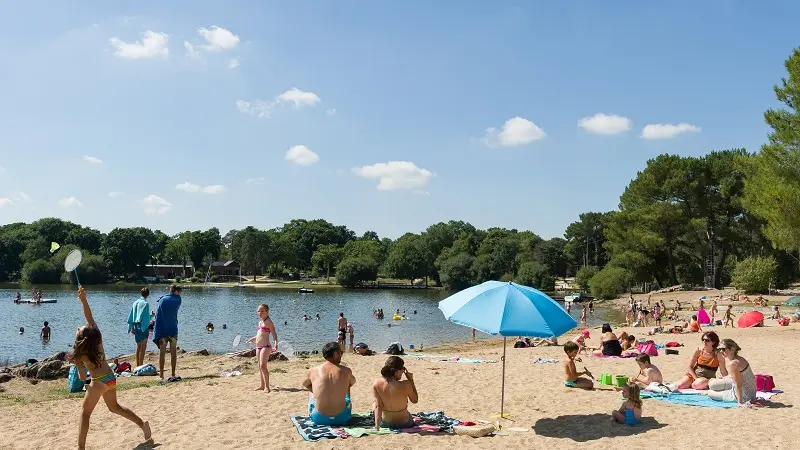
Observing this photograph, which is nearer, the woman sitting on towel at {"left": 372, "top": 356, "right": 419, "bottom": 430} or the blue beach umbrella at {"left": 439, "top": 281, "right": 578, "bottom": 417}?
the blue beach umbrella at {"left": 439, "top": 281, "right": 578, "bottom": 417}

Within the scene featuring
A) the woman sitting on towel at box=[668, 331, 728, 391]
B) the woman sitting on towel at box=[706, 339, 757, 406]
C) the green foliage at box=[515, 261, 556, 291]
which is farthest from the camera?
the green foliage at box=[515, 261, 556, 291]

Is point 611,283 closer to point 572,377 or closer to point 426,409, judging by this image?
point 572,377

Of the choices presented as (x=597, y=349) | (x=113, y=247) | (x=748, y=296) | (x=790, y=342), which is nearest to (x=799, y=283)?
(x=748, y=296)

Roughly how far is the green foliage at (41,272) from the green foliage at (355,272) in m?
44.1

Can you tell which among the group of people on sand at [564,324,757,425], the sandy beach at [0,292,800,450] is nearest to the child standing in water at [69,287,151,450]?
A: the sandy beach at [0,292,800,450]

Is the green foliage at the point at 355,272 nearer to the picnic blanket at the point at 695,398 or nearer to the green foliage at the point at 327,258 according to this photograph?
the green foliage at the point at 327,258

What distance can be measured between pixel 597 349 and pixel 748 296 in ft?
112

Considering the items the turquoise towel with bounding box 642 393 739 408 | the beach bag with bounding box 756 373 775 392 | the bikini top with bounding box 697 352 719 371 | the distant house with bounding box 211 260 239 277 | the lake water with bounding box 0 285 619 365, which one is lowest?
the lake water with bounding box 0 285 619 365

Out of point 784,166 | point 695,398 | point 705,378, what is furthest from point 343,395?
point 784,166

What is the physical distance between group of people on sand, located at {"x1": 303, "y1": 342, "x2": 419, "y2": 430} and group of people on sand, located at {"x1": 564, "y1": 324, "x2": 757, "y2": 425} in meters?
2.95

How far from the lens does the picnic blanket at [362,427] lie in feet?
24.0

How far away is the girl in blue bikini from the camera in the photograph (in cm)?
805

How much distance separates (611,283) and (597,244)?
124 feet

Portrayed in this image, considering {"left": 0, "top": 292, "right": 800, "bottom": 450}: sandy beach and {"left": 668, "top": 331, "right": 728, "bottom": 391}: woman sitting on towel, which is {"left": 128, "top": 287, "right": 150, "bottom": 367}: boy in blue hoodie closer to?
{"left": 0, "top": 292, "right": 800, "bottom": 450}: sandy beach
